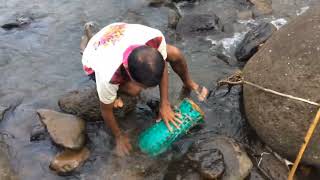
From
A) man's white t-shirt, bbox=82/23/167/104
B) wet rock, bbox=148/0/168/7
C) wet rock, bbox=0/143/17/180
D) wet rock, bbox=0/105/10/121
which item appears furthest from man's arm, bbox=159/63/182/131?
wet rock, bbox=148/0/168/7

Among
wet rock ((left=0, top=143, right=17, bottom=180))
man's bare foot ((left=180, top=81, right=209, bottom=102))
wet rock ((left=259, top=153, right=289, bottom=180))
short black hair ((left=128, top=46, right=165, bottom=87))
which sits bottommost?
wet rock ((left=0, top=143, right=17, bottom=180))

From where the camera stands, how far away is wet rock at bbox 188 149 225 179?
3658 millimetres

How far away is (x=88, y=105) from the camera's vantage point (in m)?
4.30

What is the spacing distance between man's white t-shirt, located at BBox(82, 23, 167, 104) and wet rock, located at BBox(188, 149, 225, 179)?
96 centimetres

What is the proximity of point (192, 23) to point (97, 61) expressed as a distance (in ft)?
8.44

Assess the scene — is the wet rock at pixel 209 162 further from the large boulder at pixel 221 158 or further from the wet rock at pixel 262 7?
the wet rock at pixel 262 7

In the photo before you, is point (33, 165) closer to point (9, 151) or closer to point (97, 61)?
point (9, 151)

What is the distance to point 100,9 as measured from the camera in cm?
650

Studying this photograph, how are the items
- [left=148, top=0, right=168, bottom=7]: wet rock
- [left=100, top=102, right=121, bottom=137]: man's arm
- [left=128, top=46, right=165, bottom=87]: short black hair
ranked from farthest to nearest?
[left=148, top=0, right=168, bottom=7]: wet rock
[left=100, top=102, right=121, bottom=137]: man's arm
[left=128, top=46, right=165, bottom=87]: short black hair

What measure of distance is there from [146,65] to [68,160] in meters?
1.57

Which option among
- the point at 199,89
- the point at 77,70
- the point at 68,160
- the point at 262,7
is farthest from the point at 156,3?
the point at 68,160

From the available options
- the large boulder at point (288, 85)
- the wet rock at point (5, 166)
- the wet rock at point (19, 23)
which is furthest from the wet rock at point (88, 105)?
the wet rock at point (19, 23)

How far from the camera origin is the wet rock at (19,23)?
6254 mm

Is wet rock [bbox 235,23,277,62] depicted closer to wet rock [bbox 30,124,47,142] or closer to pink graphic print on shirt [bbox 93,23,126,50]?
pink graphic print on shirt [bbox 93,23,126,50]
